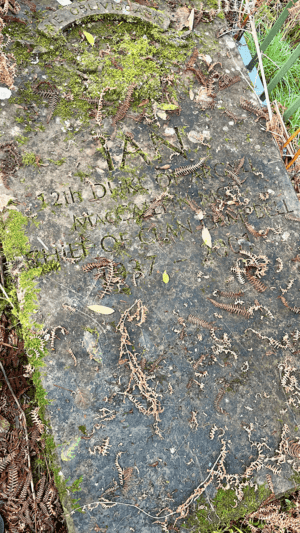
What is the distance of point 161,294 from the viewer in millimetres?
2221

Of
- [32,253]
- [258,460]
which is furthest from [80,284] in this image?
[258,460]

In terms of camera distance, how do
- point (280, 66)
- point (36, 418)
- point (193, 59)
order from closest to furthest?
point (36, 418)
point (193, 59)
point (280, 66)

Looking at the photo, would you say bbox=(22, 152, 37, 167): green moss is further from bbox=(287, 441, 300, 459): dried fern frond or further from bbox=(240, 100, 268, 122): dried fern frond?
bbox=(287, 441, 300, 459): dried fern frond

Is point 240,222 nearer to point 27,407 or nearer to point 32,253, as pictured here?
point 32,253

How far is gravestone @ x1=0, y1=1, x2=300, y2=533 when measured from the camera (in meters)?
1.92

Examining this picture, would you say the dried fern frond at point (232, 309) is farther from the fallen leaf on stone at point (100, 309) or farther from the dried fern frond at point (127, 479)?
the dried fern frond at point (127, 479)

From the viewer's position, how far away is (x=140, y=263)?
7.41ft

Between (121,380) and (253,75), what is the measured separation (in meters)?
Result: 2.84

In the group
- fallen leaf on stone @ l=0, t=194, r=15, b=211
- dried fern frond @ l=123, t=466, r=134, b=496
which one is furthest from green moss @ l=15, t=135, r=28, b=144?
dried fern frond @ l=123, t=466, r=134, b=496

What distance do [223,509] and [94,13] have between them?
363cm

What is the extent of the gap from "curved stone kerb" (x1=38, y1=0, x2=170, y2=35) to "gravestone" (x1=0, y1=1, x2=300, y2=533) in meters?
→ 0.02

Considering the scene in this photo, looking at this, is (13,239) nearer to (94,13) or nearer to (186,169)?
(186,169)

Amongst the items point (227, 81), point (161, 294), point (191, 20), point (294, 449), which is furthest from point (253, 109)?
point (294, 449)

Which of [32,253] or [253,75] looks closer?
[32,253]
